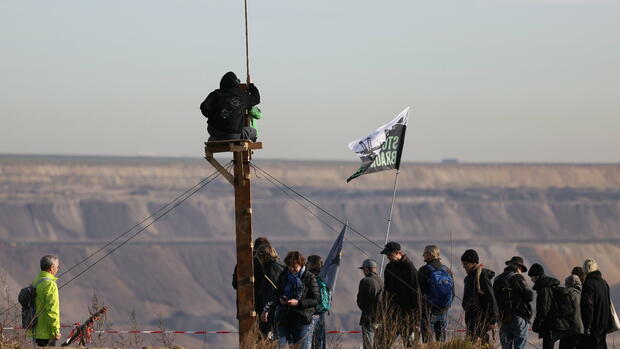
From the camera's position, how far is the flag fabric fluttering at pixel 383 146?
19141 millimetres

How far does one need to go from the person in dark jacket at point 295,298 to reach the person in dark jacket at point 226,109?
1415 mm

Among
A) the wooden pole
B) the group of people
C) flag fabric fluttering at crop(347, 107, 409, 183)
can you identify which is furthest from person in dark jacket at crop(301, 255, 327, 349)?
flag fabric fluttering at crop(347, 107, 409, 183)

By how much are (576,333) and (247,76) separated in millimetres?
4752

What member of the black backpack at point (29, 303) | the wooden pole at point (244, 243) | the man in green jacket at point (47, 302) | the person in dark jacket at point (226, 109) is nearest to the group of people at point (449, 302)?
the wooden pole at point (244, 243)

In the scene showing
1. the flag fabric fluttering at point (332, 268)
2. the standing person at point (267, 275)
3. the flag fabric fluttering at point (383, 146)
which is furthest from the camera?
the flag fabric fluttering at point (383, 146)

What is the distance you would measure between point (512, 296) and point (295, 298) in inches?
101

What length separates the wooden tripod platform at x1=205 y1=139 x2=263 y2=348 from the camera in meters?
14.1

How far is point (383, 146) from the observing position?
1928cm

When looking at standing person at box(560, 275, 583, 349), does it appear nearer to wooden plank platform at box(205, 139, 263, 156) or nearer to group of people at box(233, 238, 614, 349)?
group of people at box(233, 238, 614, 349)

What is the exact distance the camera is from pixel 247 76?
14.7 meters

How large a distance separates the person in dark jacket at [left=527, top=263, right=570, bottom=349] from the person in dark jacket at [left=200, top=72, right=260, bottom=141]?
3.83 meters

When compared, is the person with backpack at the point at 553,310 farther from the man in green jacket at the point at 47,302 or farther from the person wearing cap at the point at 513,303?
the man in green jacket at the point at 47,302

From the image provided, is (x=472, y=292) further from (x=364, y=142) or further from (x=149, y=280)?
(x=149, y=280)

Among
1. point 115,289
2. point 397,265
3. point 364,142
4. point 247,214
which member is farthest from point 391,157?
point 115,289
